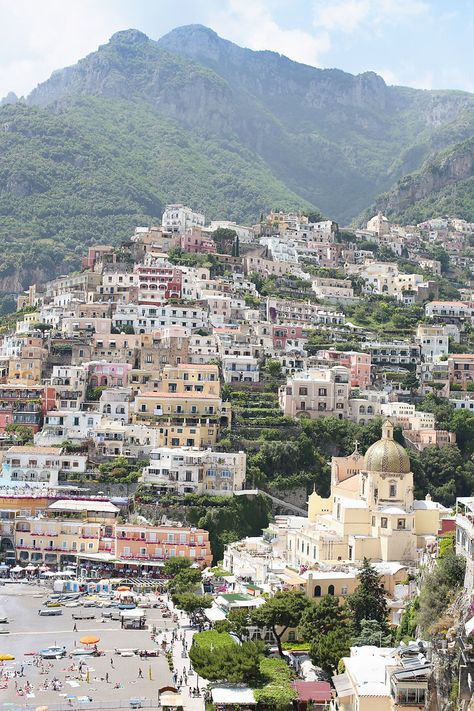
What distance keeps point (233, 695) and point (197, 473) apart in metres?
37.2

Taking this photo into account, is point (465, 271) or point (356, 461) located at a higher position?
point (465, 271)

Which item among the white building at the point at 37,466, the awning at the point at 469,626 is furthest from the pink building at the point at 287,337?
the awning at the point at 469,626

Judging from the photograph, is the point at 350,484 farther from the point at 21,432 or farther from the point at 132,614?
the point at 21,432

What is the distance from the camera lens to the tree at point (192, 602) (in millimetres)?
69188

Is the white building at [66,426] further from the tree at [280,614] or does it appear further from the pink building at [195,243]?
the pink building at [195,243]

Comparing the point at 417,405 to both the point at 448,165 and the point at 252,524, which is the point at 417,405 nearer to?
the point at 252,524

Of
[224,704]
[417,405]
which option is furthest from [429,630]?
[417,405]

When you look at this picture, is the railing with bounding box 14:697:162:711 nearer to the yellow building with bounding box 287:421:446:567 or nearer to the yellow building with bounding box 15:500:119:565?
the yellow building with bounding box 287:421:446:567

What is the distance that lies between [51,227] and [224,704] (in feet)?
415

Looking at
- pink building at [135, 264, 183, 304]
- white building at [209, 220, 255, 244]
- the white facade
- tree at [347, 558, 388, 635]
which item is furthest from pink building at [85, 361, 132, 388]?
tree at [347, 558, 388, 635]

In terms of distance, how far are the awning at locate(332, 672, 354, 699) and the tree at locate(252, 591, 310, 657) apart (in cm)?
978

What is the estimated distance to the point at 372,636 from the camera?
5619 cm

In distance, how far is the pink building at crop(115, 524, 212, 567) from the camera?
82.8 metres

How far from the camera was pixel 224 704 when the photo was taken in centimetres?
5197
